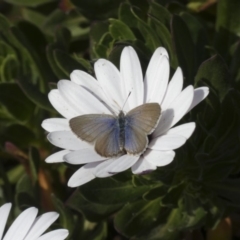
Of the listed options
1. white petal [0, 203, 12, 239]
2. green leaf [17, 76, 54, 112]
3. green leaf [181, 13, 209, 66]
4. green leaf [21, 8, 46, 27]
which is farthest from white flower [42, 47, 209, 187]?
green leaf [21, 8, 46, 27]

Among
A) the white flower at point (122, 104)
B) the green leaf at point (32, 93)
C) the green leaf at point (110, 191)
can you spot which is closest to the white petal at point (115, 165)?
the white flower at point (122, 104)

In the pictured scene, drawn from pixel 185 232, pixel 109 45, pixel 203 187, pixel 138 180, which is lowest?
pixel 185 232

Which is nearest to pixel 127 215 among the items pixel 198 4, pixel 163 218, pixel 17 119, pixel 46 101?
pixel 163 218

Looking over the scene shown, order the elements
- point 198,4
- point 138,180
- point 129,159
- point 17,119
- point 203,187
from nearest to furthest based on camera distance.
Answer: point 129,159 → point 138,180 → point 203,187 → point 17,119 → point 198,4

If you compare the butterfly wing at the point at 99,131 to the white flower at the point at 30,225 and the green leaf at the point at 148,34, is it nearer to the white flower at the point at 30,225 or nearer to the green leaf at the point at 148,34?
the white flower at the point at 30,225

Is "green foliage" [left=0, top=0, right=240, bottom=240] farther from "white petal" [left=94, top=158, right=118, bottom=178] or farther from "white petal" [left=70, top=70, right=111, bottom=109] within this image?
"white petal" [left=94, top=158, right=118, bottom=178]

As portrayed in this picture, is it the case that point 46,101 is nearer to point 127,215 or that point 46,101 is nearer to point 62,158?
point 127,215
